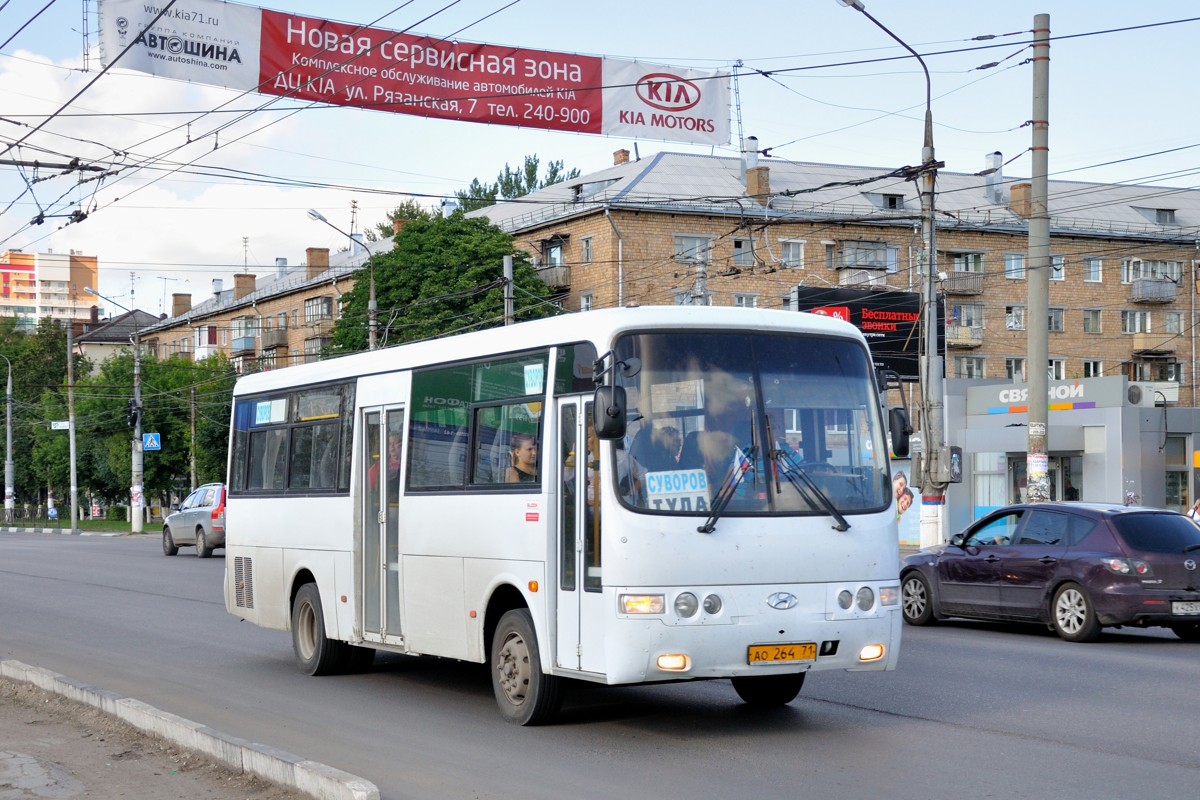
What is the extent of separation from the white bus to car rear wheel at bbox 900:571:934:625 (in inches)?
299

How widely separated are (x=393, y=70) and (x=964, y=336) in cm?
5165

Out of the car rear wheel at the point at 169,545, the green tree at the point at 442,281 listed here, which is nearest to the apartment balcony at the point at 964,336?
the green tree at the point at 442,281

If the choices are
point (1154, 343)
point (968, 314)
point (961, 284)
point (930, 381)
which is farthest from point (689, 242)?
point (930, 381)

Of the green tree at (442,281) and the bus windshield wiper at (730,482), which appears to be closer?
the bus windshield wiper at (730,482)

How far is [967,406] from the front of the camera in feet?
150

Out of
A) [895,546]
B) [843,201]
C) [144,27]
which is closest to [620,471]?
[895,546]

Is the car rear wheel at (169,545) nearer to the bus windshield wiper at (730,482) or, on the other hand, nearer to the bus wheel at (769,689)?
the bus wheel at (769,689)

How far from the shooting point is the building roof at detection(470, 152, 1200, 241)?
206 ft

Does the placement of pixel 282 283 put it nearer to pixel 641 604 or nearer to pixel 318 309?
pixel 318 309

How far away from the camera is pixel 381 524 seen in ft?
40.2

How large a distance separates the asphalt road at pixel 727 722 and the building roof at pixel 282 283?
62.9 m

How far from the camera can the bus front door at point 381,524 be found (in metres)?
12.1


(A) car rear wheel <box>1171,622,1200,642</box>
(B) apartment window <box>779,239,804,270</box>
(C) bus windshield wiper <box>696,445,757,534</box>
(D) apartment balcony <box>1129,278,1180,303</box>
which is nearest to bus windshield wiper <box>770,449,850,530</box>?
(C) bus windshield wiper <box>696,445,757,534</box>

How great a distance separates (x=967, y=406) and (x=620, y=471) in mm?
37999
